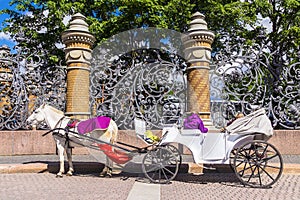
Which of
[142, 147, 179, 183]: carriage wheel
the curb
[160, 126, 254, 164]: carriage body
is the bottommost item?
the curb

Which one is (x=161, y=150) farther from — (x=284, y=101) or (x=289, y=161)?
(x=284, y=101)

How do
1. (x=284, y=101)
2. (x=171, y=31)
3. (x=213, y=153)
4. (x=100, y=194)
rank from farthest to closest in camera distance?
(x=171, y=31)
(x=284, y=101)
(x=213, y=153)
(x=100, y=194)

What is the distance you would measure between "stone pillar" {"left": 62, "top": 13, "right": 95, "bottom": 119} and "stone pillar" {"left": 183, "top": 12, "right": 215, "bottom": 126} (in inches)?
129

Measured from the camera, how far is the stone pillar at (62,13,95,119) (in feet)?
29.6

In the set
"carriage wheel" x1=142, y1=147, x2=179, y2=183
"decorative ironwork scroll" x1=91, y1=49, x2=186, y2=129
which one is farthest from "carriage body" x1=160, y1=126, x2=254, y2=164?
"decorative ironwork scroll" x1=91, y1=49, x2=186, y2=129

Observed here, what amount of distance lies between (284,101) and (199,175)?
162 inches

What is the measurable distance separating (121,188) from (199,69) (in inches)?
189

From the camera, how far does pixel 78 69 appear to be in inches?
361

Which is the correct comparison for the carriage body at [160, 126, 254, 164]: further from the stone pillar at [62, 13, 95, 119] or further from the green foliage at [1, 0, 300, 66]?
the green foliage at [1, 0, 300, 66]

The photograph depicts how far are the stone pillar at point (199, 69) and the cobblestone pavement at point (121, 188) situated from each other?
8.55ft

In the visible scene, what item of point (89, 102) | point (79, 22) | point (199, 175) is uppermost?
point (79, 22)

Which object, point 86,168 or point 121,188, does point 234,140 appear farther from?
point 86,168

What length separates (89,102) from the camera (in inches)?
370

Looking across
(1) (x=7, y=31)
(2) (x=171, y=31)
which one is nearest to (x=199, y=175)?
(2) (x=171, y=31)
